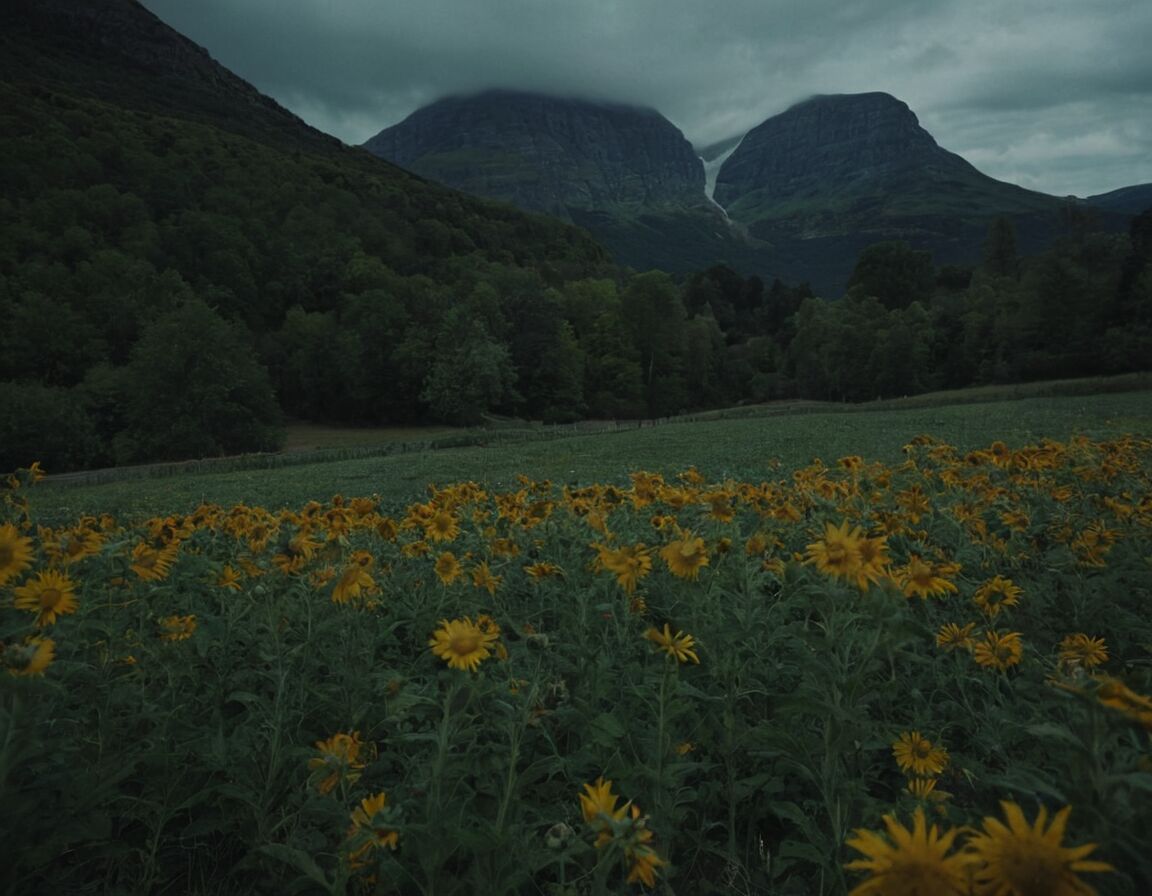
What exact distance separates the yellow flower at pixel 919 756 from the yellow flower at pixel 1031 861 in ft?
4.39

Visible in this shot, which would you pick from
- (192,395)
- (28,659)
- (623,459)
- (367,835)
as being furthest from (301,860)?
(192,395)

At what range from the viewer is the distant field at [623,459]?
1506 centimetres

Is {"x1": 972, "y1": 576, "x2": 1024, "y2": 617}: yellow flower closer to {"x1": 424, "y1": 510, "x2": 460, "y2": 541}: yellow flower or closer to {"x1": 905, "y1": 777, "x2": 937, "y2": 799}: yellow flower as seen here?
{"x1": 905, "y1": 777, "x2": 937, "y2": 799}: yellow flower

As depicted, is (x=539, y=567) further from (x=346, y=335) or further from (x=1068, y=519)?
(x=346, y=335)

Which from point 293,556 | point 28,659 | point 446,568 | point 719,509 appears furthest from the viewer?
point 719,509

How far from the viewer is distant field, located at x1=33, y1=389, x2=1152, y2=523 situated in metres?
15.1

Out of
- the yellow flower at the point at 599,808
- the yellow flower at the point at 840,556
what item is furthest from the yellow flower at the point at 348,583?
the yellow flower at the point at 840,556

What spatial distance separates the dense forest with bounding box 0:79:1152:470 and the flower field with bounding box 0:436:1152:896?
148 feet

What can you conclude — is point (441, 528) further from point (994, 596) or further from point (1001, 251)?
point (1001, 251)

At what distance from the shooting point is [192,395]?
43250mm

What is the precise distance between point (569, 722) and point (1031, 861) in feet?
5.81

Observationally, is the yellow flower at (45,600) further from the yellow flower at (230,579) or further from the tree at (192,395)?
the tree at (192,395)

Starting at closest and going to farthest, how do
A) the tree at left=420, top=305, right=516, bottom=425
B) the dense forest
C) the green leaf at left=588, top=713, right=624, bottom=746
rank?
the green leaf at left=588, top=713, right=624, bottom=746
the dense forest
the tree at left=420, top=305, right=516, bottom=425

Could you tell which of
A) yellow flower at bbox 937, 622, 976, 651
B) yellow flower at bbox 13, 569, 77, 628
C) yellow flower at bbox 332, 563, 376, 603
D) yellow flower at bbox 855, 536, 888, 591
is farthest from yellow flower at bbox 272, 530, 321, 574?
yellow flower at bbox 937, 622, 976, 651
